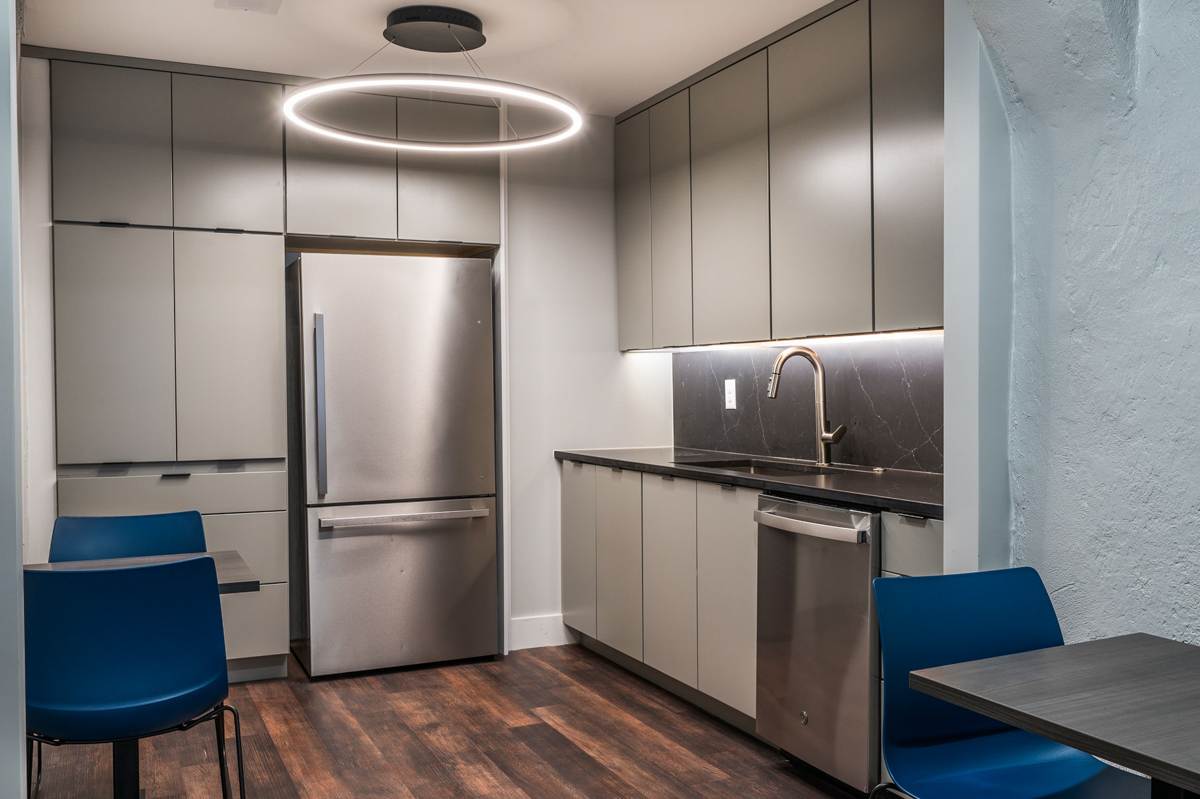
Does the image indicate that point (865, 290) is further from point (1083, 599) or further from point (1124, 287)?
point (1083, 599)

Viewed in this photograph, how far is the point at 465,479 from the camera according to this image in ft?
14.3

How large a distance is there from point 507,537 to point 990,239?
2.79 m

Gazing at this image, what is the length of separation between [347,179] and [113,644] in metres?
2.60

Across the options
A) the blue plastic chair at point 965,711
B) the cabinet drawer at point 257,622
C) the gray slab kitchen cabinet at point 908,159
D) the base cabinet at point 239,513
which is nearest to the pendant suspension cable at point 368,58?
the base cabinet at point 239,513

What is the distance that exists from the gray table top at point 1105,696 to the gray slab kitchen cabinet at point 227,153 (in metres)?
3.44

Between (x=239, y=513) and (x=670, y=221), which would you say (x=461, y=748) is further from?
(x=670, y=221)

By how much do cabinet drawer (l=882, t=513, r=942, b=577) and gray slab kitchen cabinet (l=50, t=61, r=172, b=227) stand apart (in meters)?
3.11

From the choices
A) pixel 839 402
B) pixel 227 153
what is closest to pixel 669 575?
pixel 839 402

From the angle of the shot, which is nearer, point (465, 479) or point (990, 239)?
point (990, 239)

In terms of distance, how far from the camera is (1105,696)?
146 centimetres

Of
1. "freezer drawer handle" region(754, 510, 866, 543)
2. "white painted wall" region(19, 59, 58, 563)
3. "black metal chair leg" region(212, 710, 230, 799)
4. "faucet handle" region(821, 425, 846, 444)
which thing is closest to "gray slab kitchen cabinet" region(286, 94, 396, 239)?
"white painted wall" region(19, 59, 58, 563)

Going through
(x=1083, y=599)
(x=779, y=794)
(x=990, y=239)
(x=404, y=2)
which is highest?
(x=404, y=2)

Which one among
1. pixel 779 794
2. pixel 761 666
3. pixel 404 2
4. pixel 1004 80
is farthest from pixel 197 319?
pixel 1004 80

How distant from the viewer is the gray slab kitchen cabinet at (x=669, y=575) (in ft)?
11.6
